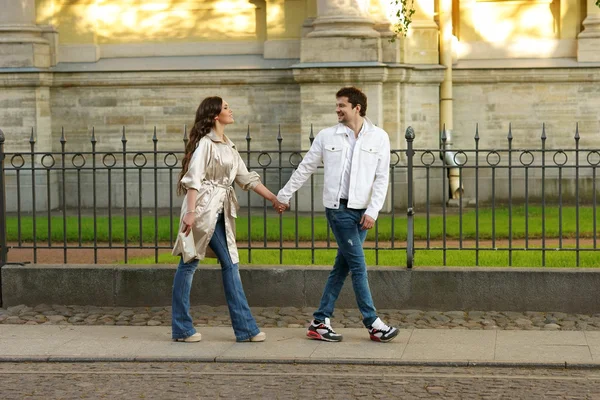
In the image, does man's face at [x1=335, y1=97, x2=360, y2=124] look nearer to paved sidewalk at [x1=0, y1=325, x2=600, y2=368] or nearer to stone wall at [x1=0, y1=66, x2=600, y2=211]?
paved sidewalk at [x1=0, y1=325, x2=600, y2=368]

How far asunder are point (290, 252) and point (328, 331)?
370 centimetres

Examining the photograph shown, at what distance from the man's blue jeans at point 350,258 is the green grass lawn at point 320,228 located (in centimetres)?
412

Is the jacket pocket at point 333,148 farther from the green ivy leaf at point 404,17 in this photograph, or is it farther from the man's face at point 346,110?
the green ivy leaf at point 404,17

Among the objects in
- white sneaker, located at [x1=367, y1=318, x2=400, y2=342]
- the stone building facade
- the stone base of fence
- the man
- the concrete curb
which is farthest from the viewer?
the stone building facade

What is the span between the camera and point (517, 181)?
2020 centimetres

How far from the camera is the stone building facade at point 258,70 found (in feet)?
67.6

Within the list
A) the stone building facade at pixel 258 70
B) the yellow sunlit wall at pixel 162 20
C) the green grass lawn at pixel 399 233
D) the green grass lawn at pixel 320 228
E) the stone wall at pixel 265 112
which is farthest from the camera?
the yellow sunlit wall at pixel 162 20

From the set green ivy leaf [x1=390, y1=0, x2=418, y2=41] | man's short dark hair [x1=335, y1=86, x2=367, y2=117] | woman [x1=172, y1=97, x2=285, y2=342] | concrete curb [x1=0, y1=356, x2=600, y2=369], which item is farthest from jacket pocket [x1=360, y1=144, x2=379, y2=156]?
green ivy leaf [x1=390, y1=0, x2=418, y2=41]

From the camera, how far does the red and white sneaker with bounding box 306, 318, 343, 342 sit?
9125 mm

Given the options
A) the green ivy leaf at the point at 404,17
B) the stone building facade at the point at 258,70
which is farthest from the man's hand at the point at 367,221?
the stone building facade at the point at 258,70

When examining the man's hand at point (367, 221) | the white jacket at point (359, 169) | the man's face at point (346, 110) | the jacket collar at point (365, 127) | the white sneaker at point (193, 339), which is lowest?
the white sneaker at point (193, 339)

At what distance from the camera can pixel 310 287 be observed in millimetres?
10578

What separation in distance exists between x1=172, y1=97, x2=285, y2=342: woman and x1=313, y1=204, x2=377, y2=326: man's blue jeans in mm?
462

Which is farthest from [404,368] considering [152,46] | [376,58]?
[152,46]
